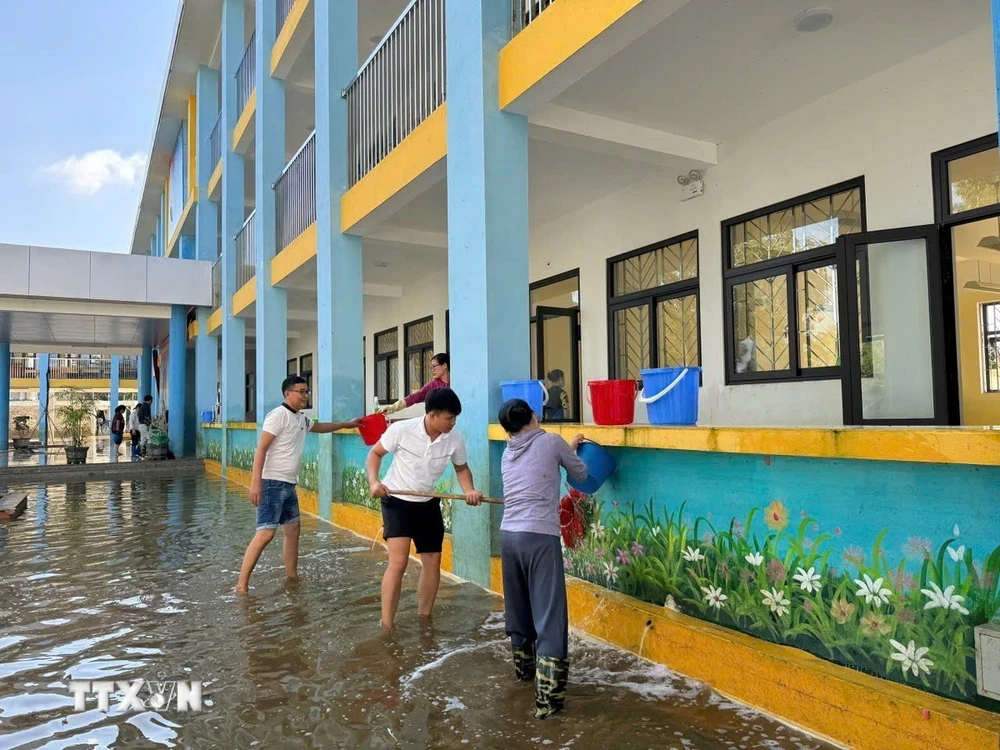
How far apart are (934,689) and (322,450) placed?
7899 millimetres

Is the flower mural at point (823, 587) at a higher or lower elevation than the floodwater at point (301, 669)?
higher

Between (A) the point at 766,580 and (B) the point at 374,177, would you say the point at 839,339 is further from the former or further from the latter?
(B) the point at 374,177

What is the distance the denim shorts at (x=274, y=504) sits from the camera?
5.95m

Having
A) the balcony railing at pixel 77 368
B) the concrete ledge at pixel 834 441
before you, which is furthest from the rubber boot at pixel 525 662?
the balcony railing at pixel 77 368

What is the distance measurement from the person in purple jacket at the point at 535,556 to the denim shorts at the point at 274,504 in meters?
2.83


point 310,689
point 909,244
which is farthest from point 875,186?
point 310,689

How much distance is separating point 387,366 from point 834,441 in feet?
44.5

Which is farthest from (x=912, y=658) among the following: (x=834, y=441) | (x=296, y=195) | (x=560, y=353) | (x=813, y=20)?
(x=296, y=195)

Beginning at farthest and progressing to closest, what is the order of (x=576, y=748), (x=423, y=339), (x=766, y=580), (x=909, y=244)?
(x=423, y=339) → (x=909, y=244) → (x=766, y=580) → (x=576, y=748)

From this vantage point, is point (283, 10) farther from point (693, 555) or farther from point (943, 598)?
point (943, 598)

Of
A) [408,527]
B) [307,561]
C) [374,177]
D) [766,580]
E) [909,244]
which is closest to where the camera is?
[766,580]

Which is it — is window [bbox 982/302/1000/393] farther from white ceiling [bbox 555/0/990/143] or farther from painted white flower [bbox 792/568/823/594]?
painted white flower [bbox 792/568/823/594]

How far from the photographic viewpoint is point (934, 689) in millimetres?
2893

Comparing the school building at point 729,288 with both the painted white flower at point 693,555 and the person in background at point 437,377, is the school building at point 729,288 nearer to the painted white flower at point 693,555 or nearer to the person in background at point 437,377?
the painted white flower at point 693,555
